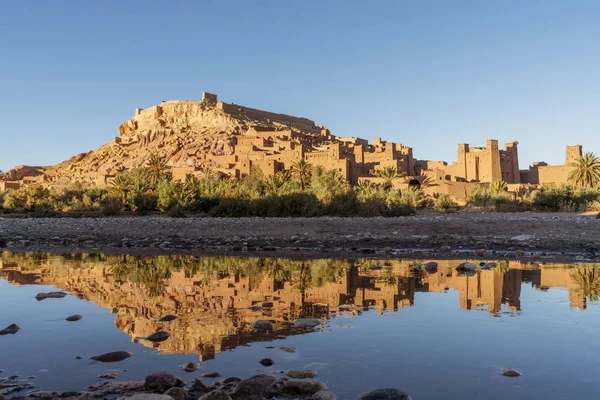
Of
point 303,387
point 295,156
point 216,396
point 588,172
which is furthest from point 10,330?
point 295,156

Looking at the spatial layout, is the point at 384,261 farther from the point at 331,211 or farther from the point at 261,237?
the point at 331,211

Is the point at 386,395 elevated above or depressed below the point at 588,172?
below

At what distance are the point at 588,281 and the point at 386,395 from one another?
7.16 meters

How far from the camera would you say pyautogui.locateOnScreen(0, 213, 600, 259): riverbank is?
14.6 m

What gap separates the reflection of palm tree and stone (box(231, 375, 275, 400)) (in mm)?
5771

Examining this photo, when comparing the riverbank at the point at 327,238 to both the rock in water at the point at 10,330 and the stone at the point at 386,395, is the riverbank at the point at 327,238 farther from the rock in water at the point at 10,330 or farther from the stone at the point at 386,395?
the stone at the point at 386,395

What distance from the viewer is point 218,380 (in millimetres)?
4152

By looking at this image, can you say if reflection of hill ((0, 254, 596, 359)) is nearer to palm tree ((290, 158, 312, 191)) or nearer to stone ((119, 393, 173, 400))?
stone ((119, 393, 173, 400))

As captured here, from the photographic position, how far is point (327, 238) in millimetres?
17484

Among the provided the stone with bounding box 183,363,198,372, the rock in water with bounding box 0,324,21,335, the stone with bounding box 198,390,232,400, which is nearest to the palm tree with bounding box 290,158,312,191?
the rock in water with bounding box 0,324,21,335

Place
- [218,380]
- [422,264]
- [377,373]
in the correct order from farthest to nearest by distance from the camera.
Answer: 1. [422,264]
2. [377,373]
3. [218,380]

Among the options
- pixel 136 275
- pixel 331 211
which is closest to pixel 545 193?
pixel 331 211

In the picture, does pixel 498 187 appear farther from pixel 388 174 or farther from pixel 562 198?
pixel 388 174

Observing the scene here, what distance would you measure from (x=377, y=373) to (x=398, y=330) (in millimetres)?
1554
